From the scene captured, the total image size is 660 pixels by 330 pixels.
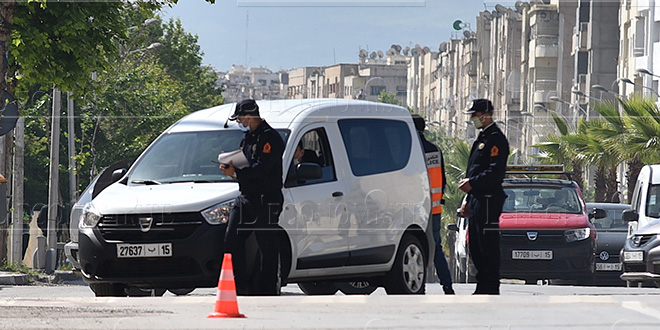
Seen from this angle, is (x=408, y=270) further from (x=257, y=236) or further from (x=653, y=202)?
(x=653, y=202)

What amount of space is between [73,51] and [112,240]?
10635mm

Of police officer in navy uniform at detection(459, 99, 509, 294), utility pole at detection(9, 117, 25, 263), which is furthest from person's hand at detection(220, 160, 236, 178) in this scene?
utility pole at detection(9, 117, 25, 263)

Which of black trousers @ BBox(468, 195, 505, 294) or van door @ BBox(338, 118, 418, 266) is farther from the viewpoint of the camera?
van door @ BBox(338, 118, 418, 266)

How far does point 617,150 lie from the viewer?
38875 millimetres

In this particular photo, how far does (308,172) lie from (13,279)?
35.6 feet

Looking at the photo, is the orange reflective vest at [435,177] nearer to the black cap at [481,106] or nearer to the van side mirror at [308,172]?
the black cap at [481,106]

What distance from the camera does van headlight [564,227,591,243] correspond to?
19.1 m

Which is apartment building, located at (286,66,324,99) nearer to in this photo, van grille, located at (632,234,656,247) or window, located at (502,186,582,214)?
window, located at (502,186,582,214)

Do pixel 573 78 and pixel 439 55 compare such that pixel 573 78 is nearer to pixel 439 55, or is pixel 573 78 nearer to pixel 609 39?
pixel 609 39

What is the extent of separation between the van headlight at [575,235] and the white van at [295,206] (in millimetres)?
5965

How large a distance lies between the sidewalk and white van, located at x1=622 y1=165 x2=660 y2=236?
365 inches

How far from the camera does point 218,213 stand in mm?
11203

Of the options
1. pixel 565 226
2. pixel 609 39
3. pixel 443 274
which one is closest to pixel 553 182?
pixel 565 226

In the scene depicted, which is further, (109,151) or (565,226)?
(109,151)
